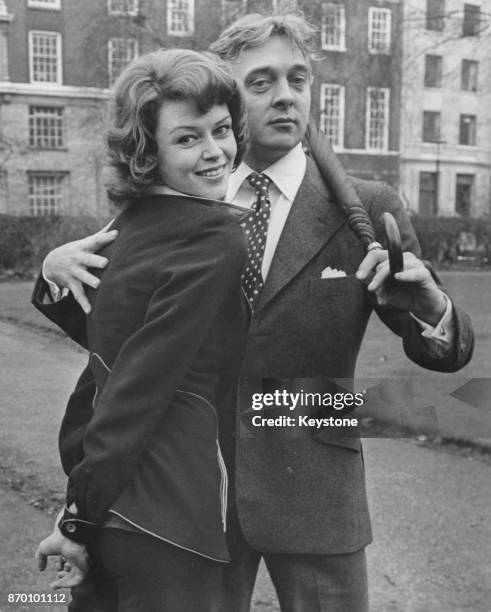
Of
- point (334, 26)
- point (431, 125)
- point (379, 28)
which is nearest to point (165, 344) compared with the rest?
point (334, 26)

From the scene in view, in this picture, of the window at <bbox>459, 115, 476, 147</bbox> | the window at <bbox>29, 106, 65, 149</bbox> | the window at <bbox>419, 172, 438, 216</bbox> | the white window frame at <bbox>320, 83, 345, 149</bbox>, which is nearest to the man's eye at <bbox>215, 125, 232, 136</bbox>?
the white window frame at <bbox>320, 83, 345, 149</bbox>

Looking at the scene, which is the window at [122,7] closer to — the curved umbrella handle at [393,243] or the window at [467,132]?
the curved umbrella handle at [393,243]

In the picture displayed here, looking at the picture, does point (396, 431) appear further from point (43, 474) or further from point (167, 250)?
point (43, 474)

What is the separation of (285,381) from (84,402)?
0.42 m

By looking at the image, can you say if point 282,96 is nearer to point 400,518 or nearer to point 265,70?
point 265,70

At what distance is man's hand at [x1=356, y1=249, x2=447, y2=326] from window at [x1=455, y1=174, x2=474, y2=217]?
36.0 metres

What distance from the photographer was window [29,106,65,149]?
27125mm

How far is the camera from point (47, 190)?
28.8m

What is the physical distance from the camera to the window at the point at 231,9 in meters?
18.6

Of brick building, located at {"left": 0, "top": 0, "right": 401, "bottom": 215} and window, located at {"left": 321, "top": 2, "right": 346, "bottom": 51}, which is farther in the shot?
brick building, located at {"left": 0, "top": 0, "right": 401, "bottom": 215}

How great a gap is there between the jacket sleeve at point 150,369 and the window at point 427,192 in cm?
3500

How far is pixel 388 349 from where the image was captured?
8906 millimetres

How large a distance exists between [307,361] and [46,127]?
27.3m

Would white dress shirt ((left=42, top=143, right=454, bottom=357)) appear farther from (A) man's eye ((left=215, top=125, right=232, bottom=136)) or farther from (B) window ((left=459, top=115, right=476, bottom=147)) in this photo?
(B) window ((left=459, top=115, right=476, bottom=147))
